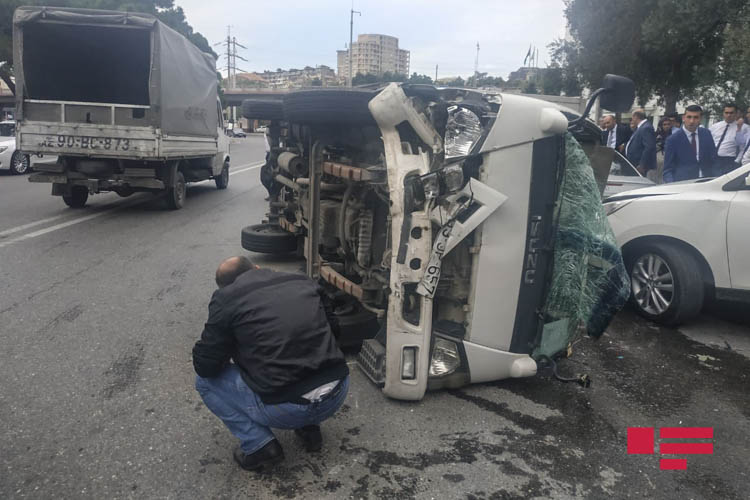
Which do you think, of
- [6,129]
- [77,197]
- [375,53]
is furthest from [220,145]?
[375,53]

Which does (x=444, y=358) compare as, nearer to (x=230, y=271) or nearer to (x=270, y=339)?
(x=270, y=339)

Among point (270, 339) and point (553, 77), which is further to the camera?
point (553, 77)

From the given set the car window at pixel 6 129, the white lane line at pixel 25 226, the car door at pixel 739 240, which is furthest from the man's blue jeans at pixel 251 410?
the car window at pixel 6 129

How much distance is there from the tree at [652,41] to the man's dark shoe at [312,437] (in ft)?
53.8

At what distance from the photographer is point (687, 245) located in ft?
17.3

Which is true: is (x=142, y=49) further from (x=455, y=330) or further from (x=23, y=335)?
(x=455, y=330)

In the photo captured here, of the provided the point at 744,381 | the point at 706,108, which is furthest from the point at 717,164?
the point at 706,108

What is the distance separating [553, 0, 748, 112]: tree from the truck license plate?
1414cm

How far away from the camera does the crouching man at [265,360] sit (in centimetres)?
272

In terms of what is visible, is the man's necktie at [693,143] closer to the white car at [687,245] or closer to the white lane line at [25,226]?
the white car at [687,245]

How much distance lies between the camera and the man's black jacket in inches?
107

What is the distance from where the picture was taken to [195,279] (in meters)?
6.33

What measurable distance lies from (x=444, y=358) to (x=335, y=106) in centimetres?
184

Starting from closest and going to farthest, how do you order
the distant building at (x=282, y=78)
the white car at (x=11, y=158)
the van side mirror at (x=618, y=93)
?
the van side mirror at (x=618, y=93), the white car at (x=11, y=158), the distant building at (x=282, y=78)
